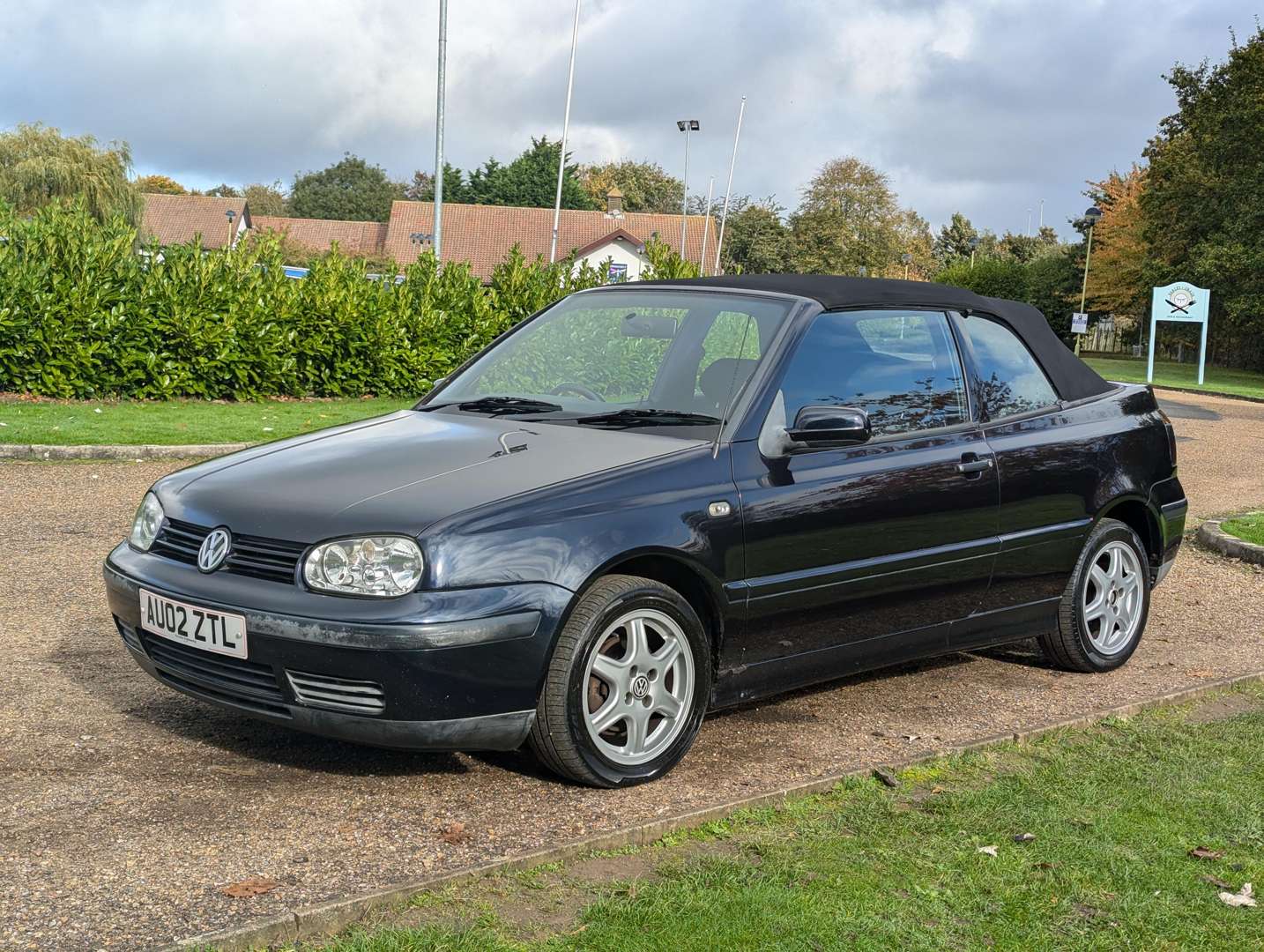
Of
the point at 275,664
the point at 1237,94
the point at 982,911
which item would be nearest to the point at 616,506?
the point at 275,664

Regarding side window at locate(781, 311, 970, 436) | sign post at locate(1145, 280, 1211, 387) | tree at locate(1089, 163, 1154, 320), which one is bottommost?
side window at locate(781, 311, 970, 436)

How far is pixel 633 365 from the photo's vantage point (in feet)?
17.7

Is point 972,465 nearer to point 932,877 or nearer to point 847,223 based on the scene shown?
point 932,877

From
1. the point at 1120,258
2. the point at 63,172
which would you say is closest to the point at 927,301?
the point at 63,172

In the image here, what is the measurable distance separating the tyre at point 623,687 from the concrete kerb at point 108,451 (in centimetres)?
863

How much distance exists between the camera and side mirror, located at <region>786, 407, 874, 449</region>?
4930mm

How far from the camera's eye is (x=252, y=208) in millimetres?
131750

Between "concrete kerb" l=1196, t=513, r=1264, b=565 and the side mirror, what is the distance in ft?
18.6

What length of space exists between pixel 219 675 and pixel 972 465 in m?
2.97

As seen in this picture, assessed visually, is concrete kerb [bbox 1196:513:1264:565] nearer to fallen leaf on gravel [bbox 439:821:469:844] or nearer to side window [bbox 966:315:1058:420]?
side window [bbox 966:315:1058:420]

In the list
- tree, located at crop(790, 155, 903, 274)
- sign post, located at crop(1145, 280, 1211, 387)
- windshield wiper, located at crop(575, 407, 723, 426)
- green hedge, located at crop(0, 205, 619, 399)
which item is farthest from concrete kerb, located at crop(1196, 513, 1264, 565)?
tree, located at crop(790, 155, 903, 274)

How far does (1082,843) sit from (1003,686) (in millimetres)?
2000

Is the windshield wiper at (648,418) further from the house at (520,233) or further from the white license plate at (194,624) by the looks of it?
the house at (520,233)

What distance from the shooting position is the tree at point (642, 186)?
12519cm
